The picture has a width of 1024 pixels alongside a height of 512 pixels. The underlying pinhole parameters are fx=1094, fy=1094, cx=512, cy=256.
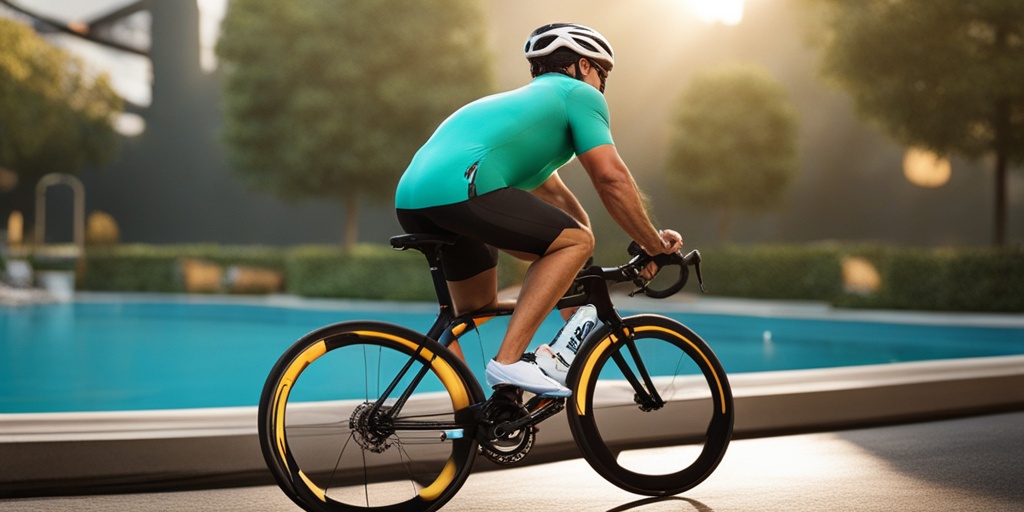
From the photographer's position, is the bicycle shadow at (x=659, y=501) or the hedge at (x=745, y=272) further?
the hedge at (x=745, y=272)

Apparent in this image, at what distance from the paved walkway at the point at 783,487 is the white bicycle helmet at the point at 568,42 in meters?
1.53

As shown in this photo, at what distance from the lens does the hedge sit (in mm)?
14547

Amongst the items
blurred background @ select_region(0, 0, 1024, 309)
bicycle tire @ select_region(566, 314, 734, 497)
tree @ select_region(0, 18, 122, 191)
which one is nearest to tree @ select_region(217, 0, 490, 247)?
blurred background @ select_region(0, 0, 1024, 309)

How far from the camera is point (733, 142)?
68.7 feet

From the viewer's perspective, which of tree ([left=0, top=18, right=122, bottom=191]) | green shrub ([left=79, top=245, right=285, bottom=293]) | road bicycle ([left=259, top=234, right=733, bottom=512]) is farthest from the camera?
tree ([left=0, top=18, right=122, bottom=191])

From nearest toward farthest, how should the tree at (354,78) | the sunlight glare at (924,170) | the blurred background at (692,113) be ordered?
the blurred background at (692,113)
the tree at (354,78)
the sunlight glare at (924,170)

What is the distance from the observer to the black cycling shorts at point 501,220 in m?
3.36

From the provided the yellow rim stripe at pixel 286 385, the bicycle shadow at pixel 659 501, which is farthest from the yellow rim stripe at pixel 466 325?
the bicycle shadow at pixel 659 501

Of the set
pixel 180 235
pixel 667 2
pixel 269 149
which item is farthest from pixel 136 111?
pixel 667 2

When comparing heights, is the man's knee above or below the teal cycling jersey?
below

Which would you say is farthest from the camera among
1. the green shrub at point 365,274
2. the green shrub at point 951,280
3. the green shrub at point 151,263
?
the green shrub at point 151,263

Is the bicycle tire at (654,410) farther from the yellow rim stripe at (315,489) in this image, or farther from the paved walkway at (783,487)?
the yellow rim stripe at (315,489)

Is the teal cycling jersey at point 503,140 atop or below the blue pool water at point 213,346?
atop

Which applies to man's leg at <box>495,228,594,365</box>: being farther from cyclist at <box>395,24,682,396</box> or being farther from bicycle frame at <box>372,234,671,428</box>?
bicycle frame at <box>372,234,671,428</box>
